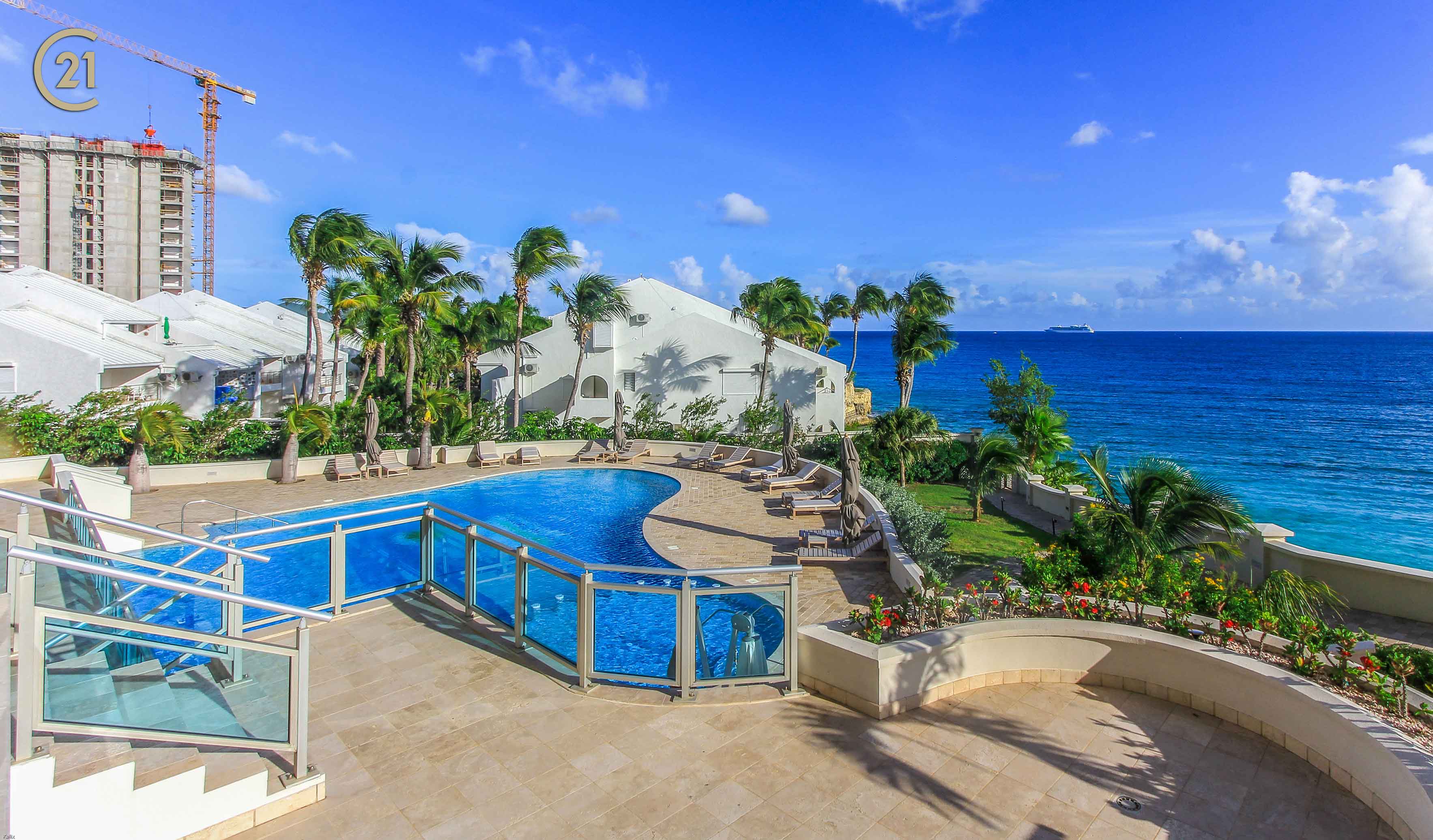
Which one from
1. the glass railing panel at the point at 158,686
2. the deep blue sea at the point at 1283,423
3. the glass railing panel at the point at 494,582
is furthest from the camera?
the deep blue sea at the point at 1283,423

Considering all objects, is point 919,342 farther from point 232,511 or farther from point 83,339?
point 83,339

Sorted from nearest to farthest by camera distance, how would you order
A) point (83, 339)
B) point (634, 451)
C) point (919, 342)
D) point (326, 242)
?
point (326, 242), point (83, 339), point (634, 451), point (919, 342)

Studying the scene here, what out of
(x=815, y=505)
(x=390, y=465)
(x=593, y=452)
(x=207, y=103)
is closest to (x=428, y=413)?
(x=390, y=465)

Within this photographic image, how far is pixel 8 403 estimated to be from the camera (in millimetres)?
18203

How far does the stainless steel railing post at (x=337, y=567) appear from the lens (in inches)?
316

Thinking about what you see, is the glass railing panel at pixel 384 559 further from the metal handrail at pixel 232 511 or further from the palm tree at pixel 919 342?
the palm tree at pixel 919 342

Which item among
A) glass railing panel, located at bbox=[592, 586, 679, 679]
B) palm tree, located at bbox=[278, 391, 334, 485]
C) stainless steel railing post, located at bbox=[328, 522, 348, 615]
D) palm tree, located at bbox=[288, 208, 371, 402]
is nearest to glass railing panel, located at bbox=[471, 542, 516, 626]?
glass railing panel, located at bbox=[592, 586, 679, 679]

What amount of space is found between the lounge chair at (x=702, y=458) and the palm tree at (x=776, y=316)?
5303 millimetres

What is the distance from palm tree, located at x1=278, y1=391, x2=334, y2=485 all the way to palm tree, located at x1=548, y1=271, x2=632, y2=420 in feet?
30.7

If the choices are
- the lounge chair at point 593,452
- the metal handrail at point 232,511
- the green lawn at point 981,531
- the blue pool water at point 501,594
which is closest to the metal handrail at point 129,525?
the blue pool water at point 501,594

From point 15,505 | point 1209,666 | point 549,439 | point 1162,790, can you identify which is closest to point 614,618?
point 1162,790

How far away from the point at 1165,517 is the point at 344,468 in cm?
1943

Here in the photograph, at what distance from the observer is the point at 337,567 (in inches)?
319

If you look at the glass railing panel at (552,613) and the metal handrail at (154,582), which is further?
the glass railing panel at (552,613)
